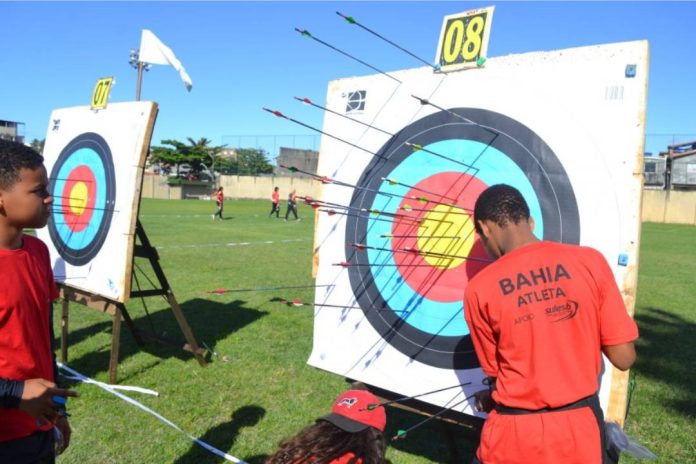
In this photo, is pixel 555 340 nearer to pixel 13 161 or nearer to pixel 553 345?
pixel 553 345

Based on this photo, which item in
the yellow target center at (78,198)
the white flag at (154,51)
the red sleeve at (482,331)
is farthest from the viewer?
the white flag at (154,51)

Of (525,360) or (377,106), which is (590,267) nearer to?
(525,360)

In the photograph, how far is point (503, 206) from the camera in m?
1.94

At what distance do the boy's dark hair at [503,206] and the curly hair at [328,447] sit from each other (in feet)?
2.97

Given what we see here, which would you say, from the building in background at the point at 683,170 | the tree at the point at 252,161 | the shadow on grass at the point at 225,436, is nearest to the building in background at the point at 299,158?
the tree at the point at 252,161

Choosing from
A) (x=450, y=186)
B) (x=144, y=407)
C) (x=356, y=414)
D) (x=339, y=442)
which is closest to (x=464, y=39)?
(x=450, y=186)

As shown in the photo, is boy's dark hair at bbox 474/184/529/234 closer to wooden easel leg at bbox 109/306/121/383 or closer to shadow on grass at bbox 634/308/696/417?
shadow on grass at bbox 634/308/696/417

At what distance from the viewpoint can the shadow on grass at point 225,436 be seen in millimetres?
3350

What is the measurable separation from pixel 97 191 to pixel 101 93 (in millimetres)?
1046

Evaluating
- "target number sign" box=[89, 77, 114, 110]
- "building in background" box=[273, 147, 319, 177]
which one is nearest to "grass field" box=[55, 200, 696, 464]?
"target number sign" box=[89, 77, 114, 110]

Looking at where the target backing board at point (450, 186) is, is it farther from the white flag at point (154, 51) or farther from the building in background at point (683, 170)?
the building in background at point (683, 170)

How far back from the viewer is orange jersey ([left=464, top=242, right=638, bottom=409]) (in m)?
1.77

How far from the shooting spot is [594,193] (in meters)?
2.35

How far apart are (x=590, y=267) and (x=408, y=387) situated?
1.35 metres
